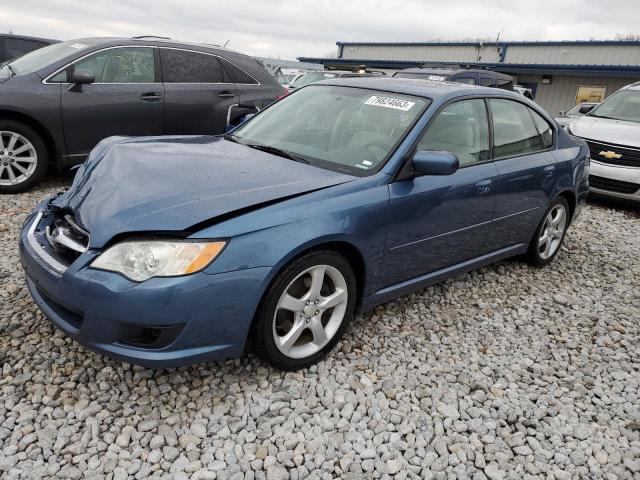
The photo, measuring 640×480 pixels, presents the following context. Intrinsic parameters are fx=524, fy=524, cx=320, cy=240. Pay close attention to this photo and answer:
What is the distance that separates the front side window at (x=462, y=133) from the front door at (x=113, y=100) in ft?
11.5

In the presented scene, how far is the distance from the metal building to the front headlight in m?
17.0

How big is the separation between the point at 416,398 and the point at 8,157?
4496mm

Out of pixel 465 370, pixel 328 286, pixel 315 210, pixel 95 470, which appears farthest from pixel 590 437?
pixel 95 470

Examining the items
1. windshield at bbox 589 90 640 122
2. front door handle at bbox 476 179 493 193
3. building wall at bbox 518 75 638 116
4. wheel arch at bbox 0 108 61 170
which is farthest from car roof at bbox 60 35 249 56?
building wall at bbox 518 75 638 116

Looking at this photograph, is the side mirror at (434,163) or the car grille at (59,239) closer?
the car grille at (59,239)

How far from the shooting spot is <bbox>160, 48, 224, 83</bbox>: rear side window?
583 cm

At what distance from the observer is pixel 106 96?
17.7 feet

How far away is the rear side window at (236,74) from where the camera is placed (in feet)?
20.4

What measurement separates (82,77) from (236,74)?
1.80 m

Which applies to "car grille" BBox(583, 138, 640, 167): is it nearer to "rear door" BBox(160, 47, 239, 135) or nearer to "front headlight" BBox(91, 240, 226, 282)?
"rear door" BBox(160, 47, 239, 135)

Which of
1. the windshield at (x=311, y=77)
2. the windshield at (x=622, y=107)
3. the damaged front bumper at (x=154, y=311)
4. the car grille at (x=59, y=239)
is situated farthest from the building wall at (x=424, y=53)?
the damaged front bumper at (x=154, y=311)

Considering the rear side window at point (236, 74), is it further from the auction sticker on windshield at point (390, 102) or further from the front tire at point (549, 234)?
the front tire at point (549, 234)

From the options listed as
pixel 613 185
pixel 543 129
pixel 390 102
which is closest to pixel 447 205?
pixel 390 102

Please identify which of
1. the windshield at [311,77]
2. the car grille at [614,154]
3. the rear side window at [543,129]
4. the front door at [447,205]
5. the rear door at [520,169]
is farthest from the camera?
the windshield at [311,77]
